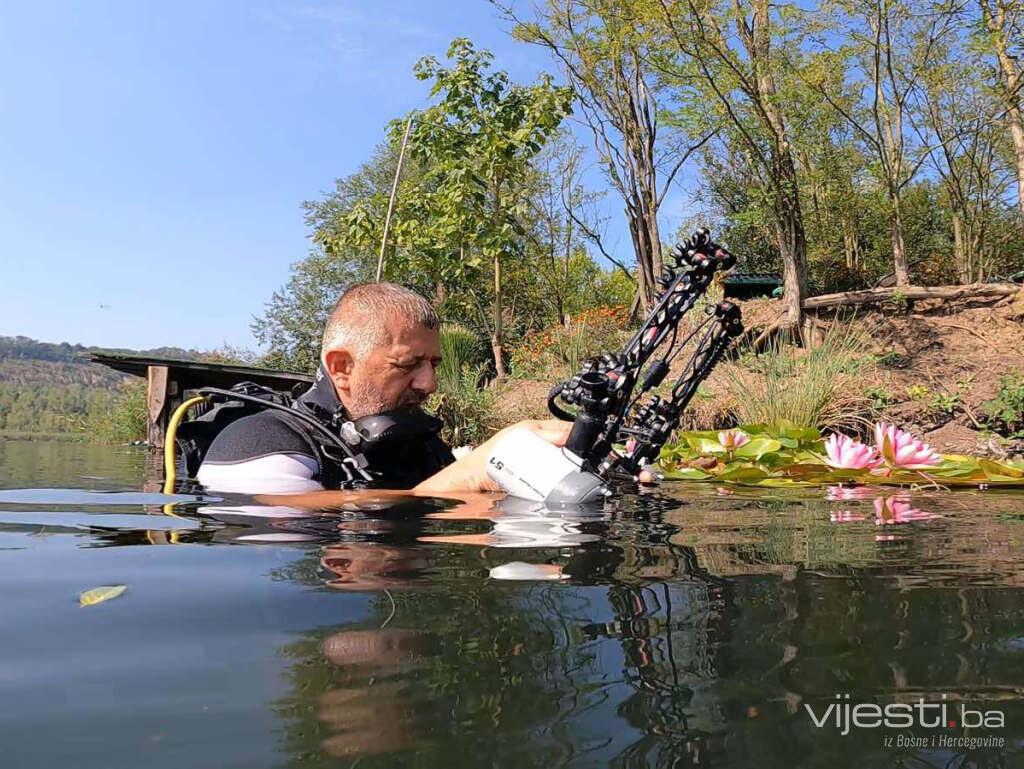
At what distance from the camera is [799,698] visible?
32.9 inches

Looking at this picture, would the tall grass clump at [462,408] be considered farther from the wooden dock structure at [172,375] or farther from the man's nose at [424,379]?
the man's nose at [424,379]

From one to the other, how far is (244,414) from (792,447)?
3260mm

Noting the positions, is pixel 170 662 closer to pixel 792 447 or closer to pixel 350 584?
pixel 350 584

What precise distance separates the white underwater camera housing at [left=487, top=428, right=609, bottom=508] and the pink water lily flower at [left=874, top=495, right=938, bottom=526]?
93 centimetres

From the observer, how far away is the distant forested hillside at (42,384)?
61562mm

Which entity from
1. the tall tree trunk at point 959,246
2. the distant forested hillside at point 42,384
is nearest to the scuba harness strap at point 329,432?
the tall tree trunk at point 959,246

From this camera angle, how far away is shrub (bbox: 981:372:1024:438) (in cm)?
812

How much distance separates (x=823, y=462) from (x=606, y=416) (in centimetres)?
224

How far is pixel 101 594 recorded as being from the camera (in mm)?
1313

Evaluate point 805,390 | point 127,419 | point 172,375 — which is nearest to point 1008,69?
point 805,390

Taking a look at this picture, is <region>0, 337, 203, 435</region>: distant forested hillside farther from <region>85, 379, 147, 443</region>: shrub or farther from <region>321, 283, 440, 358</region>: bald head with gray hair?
<region>321, 283, 440, 358</region>: bald head with gray hair

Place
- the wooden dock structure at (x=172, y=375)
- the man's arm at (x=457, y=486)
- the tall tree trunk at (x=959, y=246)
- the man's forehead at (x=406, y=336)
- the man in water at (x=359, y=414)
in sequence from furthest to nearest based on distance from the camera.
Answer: the tall tree trunk at (x=959, y=246)
the wooden dock structure at (x=172, y=375)
the man's forehead at (x=406, y=336)
the man in water at (x=359, y=414)
the man's arm at (x=457, y=486)

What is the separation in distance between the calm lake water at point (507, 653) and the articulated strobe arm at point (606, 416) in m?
0.63

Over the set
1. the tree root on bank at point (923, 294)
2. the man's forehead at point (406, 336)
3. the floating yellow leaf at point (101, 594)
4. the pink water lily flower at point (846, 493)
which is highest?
the tree root on bank at point (923, 294)
